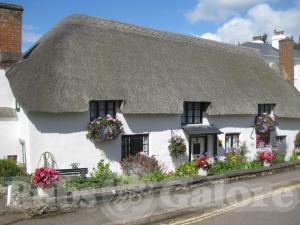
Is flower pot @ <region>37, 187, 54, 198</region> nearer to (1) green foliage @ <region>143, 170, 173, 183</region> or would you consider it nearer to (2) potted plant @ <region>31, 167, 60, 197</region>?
(2) potted plant @ <region>31, 167, 60, 197</region>

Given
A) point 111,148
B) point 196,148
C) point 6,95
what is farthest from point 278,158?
point 6,95

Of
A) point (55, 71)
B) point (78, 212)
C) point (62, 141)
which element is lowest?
point (78, 212)

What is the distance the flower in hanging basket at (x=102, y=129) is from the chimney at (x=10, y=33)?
5532 mm

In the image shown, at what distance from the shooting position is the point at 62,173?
1351 centimetres

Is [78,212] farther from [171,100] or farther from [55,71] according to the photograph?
[171,100]

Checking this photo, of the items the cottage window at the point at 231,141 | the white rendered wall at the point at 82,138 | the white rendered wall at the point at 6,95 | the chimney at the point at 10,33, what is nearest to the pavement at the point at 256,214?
the white rendered wall at the point at 82,138

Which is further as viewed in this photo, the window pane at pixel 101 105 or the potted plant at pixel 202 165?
the potted plant at pixel 202 165

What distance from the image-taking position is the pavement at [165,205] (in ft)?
32.4

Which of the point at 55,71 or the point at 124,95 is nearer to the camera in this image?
the point at 55,71

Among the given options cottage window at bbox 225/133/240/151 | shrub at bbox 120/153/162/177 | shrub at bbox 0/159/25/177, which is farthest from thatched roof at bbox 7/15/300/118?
shrub at bbox 0/159/25/177

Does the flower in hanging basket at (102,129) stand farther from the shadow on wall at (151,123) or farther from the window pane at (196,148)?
the window pane at (196,148)

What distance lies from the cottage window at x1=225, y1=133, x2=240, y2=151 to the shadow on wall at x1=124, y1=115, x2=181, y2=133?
386cm

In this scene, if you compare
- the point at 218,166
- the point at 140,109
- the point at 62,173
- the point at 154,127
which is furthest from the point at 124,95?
the point at 218,166

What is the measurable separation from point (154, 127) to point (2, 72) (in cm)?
714
